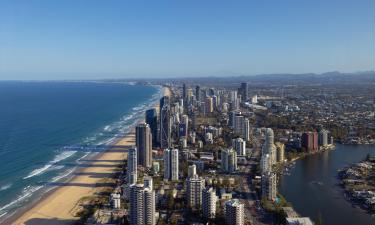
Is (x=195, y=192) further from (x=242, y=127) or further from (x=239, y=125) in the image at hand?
(x=239, y=125)

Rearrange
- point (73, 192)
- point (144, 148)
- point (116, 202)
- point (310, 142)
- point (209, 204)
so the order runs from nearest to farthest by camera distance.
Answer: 1. point (209, 204)
2. point (116, 202)
3. point (73, 192)
4. point (144, 148)
5. point (310, 142)

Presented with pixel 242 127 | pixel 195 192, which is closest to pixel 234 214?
pixel 195 192

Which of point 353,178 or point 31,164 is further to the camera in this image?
point 31,164

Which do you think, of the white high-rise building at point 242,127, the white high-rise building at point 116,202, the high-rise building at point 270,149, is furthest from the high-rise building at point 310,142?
the white high-rise building at point 116,202

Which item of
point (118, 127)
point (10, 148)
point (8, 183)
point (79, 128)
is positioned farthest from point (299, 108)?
point (8, 183)

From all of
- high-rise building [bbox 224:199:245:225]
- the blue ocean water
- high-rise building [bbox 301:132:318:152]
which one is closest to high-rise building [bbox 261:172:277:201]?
high-rise building [bbox 224:199:245:225]

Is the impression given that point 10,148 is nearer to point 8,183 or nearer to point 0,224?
point 8,183

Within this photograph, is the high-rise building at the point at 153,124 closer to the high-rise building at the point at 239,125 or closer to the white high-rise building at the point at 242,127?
the white high-rise building at the point at 242,127
